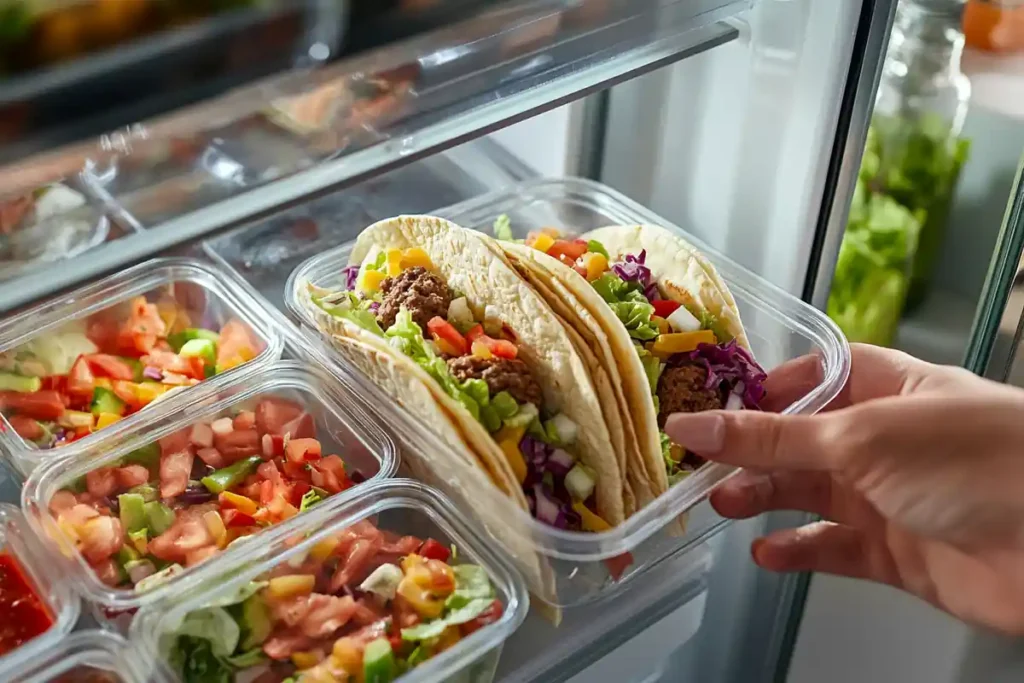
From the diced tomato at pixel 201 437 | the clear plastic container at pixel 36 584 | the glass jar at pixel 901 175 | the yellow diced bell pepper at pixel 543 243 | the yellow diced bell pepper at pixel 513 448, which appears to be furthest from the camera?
the glass jar at pixel 901 175

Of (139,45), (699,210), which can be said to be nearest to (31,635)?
(139,45)

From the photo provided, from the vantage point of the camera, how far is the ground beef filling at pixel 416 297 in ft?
3.59

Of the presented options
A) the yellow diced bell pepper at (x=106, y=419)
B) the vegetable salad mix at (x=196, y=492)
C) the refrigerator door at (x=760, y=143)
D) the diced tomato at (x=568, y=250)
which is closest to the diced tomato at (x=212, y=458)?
the vegetable salad mix at (x=196, y=492)

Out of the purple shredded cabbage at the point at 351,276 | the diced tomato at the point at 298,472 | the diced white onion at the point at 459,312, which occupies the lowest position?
the diced tomato at the point at 298,472

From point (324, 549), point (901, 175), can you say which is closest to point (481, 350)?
point (324, 549)

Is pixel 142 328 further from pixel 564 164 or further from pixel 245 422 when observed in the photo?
pixel 564 164

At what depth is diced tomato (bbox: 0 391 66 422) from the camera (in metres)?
1.15

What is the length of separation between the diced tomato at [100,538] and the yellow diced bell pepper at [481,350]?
38cm

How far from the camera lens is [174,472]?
1077 millimetres

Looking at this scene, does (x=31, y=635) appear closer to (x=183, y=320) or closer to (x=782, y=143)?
(x=183, y=320)

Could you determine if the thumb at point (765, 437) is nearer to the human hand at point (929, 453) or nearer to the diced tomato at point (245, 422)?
the human hand at point (929, 453)

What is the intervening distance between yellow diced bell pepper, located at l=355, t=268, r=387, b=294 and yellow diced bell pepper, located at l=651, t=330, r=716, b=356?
306 mm

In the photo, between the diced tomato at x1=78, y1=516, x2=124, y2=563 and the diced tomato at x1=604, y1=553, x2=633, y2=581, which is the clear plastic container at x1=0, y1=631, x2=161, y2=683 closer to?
the diced tomato at x1=78, y1=516, x2=124, y2=563

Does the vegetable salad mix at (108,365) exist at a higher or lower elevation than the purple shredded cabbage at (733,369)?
lower
